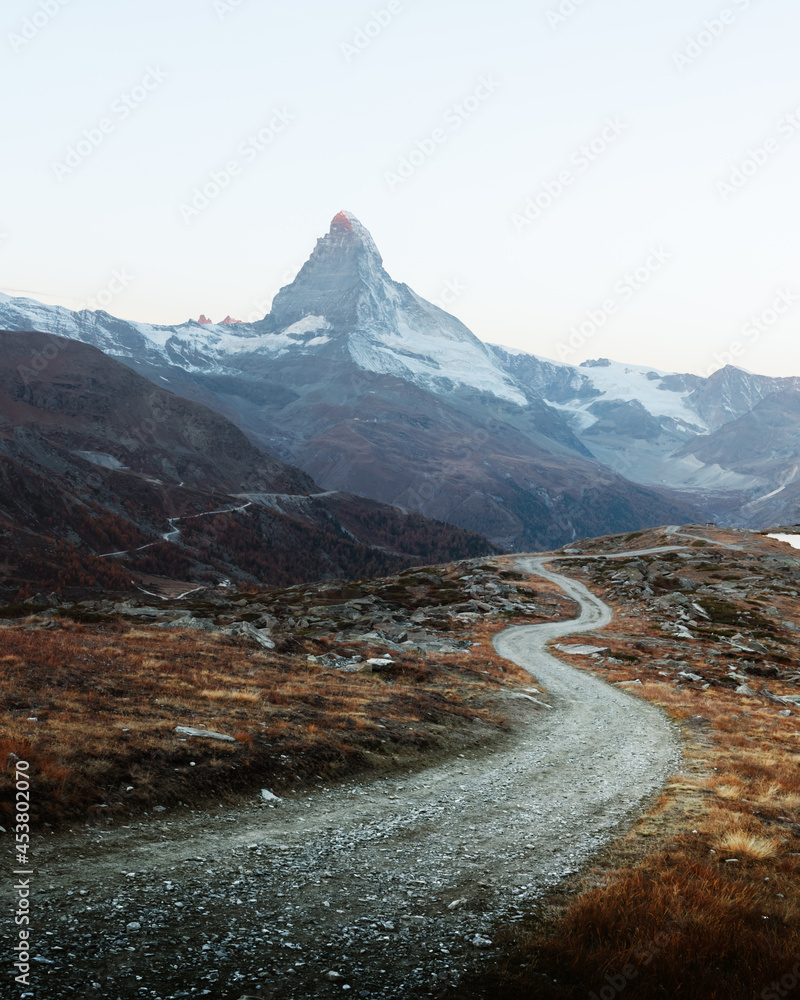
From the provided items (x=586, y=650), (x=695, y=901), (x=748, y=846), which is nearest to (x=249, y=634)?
(x=586, y=650)

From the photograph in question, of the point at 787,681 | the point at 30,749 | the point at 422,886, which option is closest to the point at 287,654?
the point at 30,749

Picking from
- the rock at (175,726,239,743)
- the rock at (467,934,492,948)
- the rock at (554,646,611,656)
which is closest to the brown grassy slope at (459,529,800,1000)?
the rock at (467,934,492,948)

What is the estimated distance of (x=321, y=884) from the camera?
10.1 metres

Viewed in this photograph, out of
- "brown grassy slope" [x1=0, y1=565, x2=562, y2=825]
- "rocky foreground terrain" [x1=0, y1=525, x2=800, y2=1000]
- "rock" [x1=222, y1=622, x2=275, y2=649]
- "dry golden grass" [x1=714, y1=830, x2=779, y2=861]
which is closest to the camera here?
"rocky foreground terrain" [x1=0, y1=525, x2=800, y2=1000]

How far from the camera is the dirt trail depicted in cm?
732

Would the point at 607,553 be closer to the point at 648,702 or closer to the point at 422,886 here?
the point at 648,702

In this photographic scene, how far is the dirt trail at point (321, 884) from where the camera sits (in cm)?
732

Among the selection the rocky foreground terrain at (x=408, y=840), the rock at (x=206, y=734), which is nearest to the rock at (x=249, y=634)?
the rocky foreground terrain at (x=408, y=840)

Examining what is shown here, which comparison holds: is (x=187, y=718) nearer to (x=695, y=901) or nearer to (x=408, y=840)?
(x=408, y=840)

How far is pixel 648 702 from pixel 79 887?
3022cm

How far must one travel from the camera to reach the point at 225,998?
6766 mm

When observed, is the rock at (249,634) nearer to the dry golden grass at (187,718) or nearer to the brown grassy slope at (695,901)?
the dry golden grass at (187,718)

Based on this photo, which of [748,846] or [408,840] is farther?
[408,840]

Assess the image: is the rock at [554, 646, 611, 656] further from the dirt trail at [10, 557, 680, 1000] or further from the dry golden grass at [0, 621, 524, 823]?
the dirt trail at [10, 557, 680, 1000]
